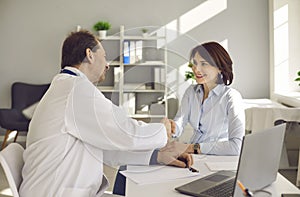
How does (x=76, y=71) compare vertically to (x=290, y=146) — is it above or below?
above

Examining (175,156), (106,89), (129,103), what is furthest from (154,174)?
(106,89)

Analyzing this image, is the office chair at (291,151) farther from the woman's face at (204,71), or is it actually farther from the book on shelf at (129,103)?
the book on shelf at (129,103)

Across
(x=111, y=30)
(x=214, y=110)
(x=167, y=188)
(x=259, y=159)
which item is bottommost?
(x=167, y=188)

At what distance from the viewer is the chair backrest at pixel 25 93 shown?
5.54 metres

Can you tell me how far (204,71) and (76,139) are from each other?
0.61 metres

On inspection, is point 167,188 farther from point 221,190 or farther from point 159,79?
point 159,79

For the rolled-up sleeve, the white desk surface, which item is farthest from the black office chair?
the white desk surface

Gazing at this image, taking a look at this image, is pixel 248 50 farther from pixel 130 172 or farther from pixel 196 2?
pixel 130 172

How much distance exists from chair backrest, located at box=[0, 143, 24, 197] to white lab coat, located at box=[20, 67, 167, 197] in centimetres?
3

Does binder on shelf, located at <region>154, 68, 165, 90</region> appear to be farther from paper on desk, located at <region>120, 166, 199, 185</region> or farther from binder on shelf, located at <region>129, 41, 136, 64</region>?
paper on desk, located at <region>120, 166, 199, 185</region>

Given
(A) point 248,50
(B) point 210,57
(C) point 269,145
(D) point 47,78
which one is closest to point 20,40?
(D) point 47,78

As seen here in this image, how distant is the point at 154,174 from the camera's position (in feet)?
5.45

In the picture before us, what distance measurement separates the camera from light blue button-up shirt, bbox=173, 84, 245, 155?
192 cm

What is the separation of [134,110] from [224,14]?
423 centimetres
